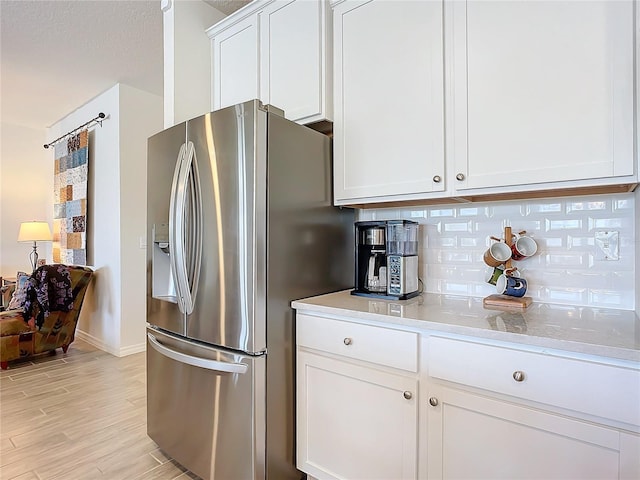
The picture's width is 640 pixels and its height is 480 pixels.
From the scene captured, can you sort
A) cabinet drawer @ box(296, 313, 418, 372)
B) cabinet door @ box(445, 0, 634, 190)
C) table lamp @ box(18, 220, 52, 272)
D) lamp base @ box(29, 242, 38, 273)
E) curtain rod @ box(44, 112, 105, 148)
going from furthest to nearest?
lamp base @ box(29, 242, 38, 273) → table lamp @ box(18, 220, 52, 272) → curtain rod @ box(44, 112, 105, 148) → cabinet drawer @ box(296, 313, 418, 372) → cabinet door @ box(445, 0, 634, 190)

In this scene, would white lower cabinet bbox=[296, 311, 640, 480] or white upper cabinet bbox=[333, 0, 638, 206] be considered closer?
white lower cabinet bbox=[296, 311, 640, 480]

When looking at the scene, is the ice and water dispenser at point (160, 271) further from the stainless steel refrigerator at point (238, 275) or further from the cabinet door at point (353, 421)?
the cabinet door at point (353, 421)

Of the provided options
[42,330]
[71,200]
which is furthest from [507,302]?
[71,200]

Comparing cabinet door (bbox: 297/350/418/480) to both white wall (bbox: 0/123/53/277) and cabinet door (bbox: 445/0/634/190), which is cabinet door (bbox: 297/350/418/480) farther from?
white wall (bbox: 0/123/53/277)

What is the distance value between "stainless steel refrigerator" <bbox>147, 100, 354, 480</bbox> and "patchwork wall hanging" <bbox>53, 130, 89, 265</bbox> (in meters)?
2.93

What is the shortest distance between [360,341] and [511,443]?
1.88 ft

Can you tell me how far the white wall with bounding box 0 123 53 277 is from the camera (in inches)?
187

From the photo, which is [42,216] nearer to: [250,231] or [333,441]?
[250,231]

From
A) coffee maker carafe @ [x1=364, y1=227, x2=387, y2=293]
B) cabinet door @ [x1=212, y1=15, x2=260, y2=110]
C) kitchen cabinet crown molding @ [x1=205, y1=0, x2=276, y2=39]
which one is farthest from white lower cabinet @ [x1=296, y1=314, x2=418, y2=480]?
kitchen cabinet crown molding @ [x1=205, y1=0, x2=276, y2=39]

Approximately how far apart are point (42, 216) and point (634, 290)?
247 inches

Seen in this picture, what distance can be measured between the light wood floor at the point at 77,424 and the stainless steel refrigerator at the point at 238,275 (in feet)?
0.95

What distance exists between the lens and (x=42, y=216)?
509 cm

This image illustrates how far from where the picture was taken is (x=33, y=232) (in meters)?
4.52

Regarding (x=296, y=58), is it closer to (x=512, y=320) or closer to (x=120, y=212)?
(x=512, y=320)
